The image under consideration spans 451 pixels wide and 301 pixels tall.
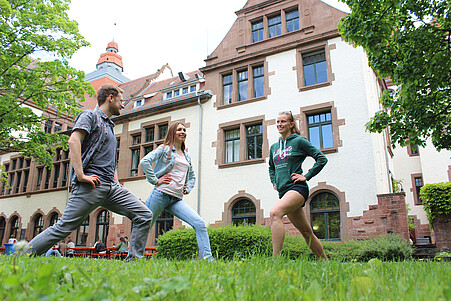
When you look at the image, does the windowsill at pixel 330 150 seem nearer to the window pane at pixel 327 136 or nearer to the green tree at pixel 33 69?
the window pane at pixel 327 136

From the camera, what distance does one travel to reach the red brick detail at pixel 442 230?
457 inches

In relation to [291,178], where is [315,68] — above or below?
above

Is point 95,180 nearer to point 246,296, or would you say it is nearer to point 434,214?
point 246,296

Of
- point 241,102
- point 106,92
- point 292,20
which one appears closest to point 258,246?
point 106,92

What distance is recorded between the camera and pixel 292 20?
58.9ft

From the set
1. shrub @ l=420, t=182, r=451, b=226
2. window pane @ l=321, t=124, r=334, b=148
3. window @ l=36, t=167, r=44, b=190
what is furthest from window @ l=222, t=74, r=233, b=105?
window @ l=36, t=167, r=44, b=190

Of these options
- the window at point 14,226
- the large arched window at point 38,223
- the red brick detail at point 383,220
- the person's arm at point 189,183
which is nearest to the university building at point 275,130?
the red brick detail at point 383,220

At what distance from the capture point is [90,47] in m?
17.2

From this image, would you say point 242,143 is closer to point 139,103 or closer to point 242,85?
point 242,85

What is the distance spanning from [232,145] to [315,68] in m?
5.55

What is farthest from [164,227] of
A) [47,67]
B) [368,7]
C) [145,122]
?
[368,7]

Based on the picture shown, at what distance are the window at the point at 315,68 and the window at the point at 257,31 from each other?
10.3 feet

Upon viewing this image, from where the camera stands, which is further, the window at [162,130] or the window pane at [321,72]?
the window at [162,130]

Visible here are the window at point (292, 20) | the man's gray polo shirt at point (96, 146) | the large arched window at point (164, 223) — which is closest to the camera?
the man's gray polo shirt at point (96, 146)
